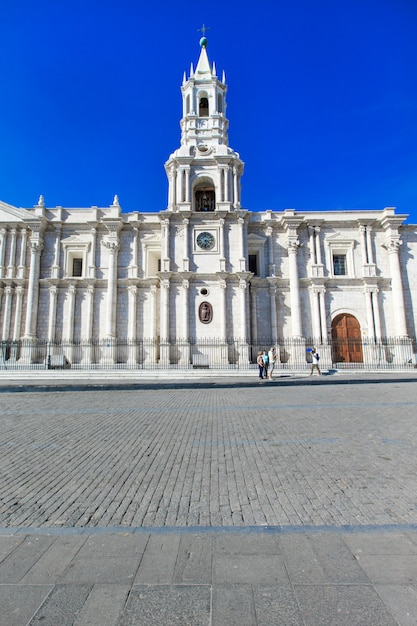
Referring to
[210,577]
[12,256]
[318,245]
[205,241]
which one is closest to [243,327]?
[205,241]

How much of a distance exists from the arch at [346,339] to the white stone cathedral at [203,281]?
0.26 feet

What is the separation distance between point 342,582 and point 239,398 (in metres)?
9.15

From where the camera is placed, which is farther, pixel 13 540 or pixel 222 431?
pixel 222 431

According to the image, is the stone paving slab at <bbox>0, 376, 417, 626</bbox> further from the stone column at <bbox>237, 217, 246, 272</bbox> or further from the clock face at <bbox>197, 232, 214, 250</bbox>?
the clock face at <bbox>197, 232, 214, 250</bbox>

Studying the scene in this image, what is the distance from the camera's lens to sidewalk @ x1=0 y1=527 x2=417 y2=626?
1903mm

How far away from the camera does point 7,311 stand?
2758 cm

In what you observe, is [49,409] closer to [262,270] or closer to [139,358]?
[139,358]

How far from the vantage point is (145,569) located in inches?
92.7

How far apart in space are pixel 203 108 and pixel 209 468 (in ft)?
122

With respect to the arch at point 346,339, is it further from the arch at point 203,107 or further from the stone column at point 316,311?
the arch at point 203,107

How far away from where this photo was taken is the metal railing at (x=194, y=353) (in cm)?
2505

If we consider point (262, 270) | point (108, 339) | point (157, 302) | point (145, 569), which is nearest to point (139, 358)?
point (108, 339)

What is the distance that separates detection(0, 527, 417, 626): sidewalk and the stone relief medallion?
23.6 meters

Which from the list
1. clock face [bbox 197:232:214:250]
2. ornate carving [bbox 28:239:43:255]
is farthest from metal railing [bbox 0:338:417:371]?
clock face [bbox 197:232:214:250]
